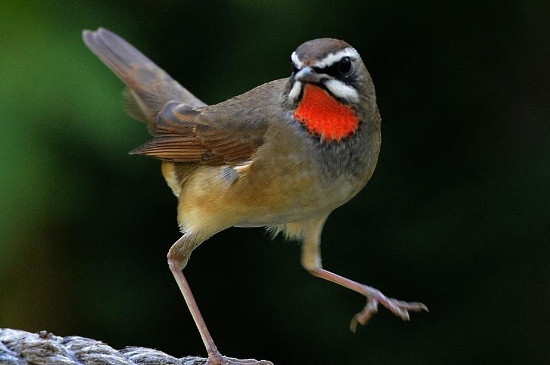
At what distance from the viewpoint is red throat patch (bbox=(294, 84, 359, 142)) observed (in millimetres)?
4875

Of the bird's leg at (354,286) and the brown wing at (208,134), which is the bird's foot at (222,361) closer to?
the bird's leg at (354,286)

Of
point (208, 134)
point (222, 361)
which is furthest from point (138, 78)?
point (222, 361)

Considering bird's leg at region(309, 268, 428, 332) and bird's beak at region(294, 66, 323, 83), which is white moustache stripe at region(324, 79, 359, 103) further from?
bird's leg at region(309, 268, 428, 332)

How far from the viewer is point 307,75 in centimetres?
463

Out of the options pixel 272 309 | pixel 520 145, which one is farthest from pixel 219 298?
pixel 520 145

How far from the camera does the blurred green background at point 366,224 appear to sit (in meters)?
6.50

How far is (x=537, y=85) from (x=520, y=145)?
1.50 ft

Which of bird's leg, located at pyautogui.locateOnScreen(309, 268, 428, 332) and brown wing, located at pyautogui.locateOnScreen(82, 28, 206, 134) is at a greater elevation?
brown wing, located at pyautogui.locateOnScreen(82, 28, 206, 134)

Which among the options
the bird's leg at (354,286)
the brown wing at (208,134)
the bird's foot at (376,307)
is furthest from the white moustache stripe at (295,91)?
the bird's foot at (376,307)

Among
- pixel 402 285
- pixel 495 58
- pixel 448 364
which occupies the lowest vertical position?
pixel 448 364

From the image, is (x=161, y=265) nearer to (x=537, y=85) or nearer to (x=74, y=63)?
(x=74, y=63)

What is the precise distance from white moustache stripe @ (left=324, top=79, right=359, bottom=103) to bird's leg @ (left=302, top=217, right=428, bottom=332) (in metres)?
0.91

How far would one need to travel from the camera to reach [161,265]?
679 cm

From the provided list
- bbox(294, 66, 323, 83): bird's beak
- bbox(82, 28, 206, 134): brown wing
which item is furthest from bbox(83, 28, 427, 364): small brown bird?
bbox(82, 28, 206, 134): brown wing
